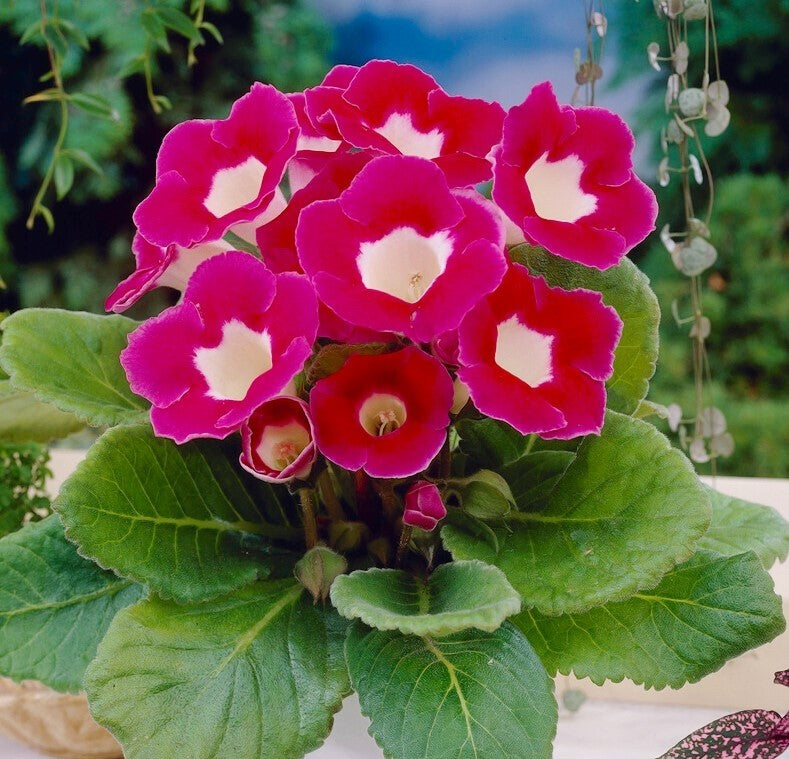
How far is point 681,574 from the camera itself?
18.1 inches

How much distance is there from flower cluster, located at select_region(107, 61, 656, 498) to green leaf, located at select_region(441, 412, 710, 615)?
0.04 m

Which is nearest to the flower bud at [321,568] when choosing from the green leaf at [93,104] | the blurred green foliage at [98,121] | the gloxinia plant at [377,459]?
the gloxinia plant at [377,459]

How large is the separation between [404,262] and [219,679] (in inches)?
7.8

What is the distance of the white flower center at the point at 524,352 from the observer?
431mm

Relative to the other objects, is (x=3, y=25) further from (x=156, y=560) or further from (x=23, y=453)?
(x=156, y=560)

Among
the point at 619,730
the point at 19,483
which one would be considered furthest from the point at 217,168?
the point at 619,730

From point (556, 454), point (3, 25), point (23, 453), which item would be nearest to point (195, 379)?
point (556, 454)

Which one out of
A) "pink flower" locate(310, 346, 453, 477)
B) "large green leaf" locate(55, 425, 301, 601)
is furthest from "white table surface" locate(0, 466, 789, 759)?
"pink flower" locate(310, 346, 453, 477)

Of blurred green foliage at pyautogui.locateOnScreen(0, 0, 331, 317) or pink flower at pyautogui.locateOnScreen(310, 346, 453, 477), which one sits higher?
pink flower at pyautogui.locateOnScreen(310, 346, 453, 477)

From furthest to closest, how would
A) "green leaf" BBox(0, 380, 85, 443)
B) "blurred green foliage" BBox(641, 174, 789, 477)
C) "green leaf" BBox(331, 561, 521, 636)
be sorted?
"blurred green foliage" BBox(641, 174, 789, 477)
"green leaf" BBox(0, 380, 85, 443)
"green leaf" BBox(331, 561, 521, 636)

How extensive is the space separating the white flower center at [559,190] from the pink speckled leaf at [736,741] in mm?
242

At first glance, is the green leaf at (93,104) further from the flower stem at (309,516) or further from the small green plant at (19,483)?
the flower stem at (309,516)

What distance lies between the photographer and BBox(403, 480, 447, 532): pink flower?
42cm

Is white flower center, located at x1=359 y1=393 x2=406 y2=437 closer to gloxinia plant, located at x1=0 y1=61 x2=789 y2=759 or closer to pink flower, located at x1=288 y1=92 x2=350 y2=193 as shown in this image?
gloxinia plant, located at x1=0 y1=61 x2=789 y2=759
